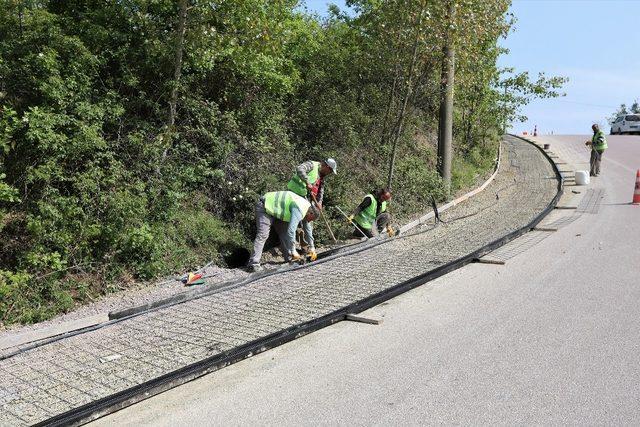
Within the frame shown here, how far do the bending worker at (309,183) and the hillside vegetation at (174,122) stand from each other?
0.95 meters

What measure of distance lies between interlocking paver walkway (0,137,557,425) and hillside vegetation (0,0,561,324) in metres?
1.37

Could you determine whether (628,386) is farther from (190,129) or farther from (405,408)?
(190,129)

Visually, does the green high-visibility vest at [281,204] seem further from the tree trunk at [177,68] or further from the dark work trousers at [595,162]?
the dark work trousers at [595,162]

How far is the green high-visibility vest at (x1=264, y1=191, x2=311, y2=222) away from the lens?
28.8 feet

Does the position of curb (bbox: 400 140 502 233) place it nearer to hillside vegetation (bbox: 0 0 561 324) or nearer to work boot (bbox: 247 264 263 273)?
hillside vegetation (bbox: 0 0 561 324)

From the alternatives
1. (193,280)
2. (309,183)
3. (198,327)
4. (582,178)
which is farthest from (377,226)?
(582,178)

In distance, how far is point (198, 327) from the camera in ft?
19.6

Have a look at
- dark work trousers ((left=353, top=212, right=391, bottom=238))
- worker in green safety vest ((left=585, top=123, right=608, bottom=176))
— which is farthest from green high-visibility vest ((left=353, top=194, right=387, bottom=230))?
worker in green safety vest ((left=585, top=123, right=608, bottom=176))

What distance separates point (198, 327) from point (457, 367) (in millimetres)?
2672

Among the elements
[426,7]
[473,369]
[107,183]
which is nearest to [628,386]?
[473,369]

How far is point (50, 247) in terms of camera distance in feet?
23.5

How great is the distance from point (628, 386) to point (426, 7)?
918 centimetres

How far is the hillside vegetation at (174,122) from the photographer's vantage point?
7.34m

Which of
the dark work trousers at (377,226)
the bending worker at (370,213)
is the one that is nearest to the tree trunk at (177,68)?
the bending worker at (370,213)
